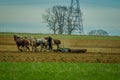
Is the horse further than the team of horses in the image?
Yes

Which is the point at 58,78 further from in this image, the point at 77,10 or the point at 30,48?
the point at 77,10

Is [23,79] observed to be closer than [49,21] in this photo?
Yes

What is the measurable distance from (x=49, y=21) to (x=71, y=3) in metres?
17.2

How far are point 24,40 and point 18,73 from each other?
22.6 metres

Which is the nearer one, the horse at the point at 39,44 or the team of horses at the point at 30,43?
the team of horses at the point at 30,43

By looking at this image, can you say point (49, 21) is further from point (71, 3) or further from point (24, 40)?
point (24, 40)

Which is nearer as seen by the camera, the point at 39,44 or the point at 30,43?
the point at 30,43

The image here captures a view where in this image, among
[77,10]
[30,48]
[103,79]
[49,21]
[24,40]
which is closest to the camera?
[103,79]

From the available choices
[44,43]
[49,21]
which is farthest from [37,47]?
[49,21]

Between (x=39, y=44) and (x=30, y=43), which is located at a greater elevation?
(x=30, y=43)

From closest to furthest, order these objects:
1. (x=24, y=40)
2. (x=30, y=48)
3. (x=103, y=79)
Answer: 1. (x=103, y=79)
2. (x=24, y=40)
3. (x=30, y=48)

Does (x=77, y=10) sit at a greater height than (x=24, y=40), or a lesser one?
greater

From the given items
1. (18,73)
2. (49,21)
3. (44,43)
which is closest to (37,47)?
(44,43)

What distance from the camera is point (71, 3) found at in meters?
83.6
